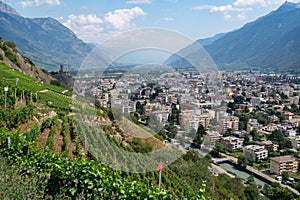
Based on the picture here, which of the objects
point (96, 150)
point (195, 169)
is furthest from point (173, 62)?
point (195, 169)

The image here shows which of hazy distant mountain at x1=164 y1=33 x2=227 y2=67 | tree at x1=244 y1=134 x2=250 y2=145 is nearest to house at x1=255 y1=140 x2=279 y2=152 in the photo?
tree at x1=244 y1=134 x2=250 y2=145

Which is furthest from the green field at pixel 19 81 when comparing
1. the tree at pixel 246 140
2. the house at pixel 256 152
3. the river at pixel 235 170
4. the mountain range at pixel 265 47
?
the mountain range at pixel 265 47

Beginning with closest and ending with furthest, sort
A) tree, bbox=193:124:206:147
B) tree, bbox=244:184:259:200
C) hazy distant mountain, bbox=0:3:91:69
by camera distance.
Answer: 1. tree, bbox=193:124:206:147
2. tree, bbox=244:184:259:200
3. hazy distant mountain, bbox=0:3:91:69

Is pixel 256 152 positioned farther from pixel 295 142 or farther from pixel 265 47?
pixel 265 47

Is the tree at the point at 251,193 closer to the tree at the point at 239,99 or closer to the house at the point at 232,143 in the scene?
the house at the point at 232,143

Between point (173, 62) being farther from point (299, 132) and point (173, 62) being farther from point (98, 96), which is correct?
point (299, 132)

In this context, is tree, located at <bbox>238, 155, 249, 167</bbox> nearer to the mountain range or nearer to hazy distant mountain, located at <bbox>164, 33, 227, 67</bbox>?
hazy distant mountain, located at <bbox>164, 33, 227, 67</bbox>
